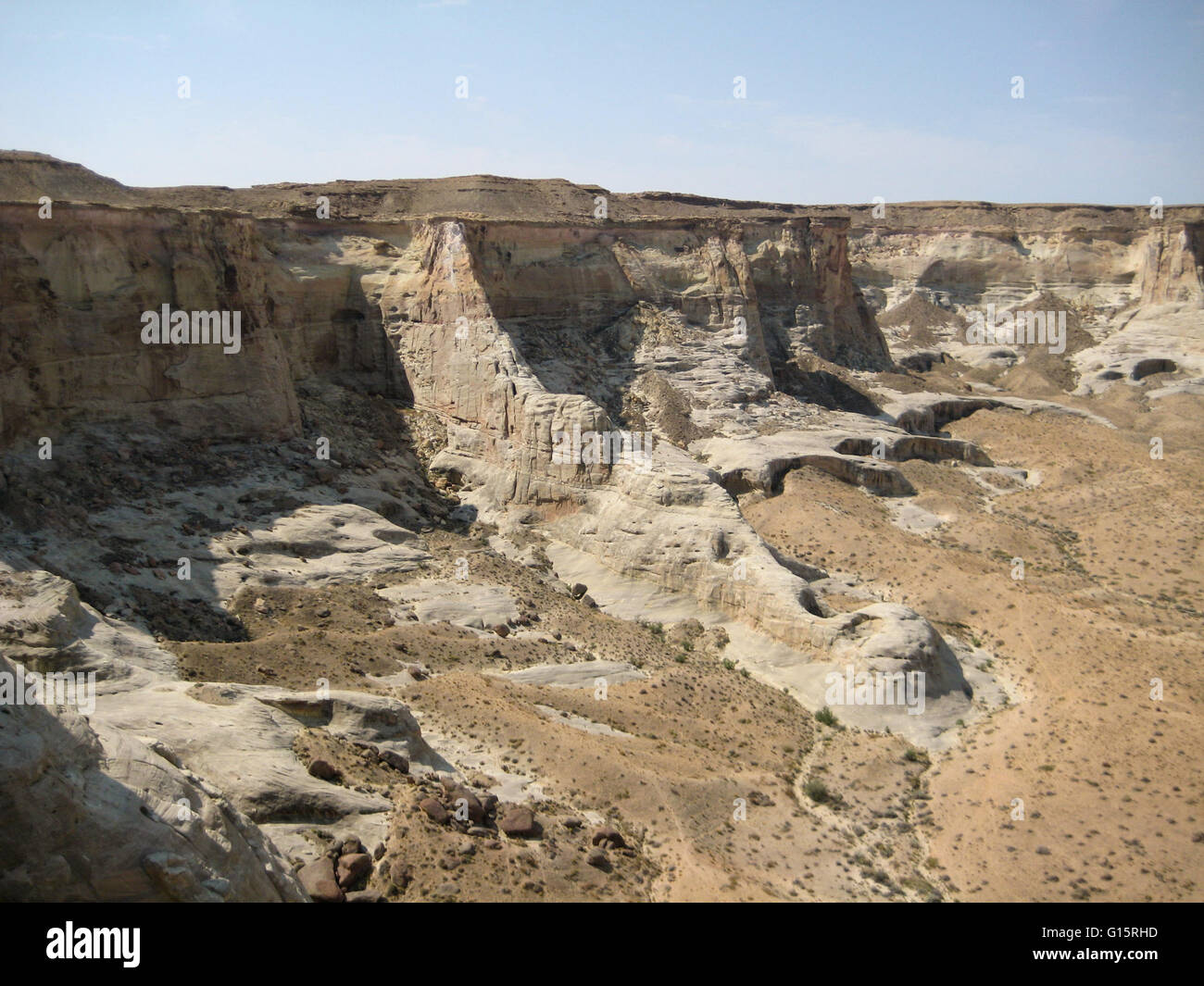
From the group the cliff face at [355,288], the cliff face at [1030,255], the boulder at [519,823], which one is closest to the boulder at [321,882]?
the boulder at [519,823]

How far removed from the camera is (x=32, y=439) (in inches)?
838

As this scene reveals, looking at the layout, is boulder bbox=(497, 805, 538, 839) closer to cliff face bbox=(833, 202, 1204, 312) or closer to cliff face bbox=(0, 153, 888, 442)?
cliff face bbox=(0, 153, 888, 442)

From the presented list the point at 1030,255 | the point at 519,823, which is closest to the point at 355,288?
the point at 519,823

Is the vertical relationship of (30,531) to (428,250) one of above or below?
below

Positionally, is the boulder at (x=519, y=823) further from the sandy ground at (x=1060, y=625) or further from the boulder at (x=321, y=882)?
the sandy ground at (x=1060, y=625)

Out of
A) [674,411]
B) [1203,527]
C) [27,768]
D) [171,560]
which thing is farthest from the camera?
[674,411]

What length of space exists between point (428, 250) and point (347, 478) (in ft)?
33.3

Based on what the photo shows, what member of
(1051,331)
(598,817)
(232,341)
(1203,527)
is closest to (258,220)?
(232,341)

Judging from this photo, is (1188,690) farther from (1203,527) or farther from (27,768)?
(27,768)

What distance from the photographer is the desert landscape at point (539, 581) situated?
12266 mm

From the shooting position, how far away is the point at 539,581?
23812mm

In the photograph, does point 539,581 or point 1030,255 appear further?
point 1030,255

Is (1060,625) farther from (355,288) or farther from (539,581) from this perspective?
(355,288)

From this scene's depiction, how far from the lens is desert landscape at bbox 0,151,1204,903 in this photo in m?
12.3
